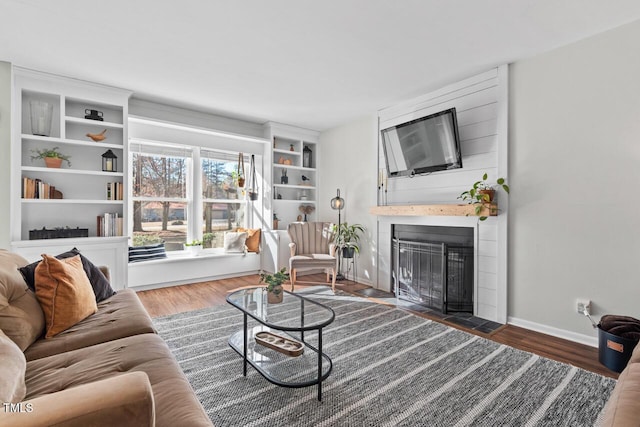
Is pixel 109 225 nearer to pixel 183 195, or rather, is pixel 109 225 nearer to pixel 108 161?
pixel 108 161

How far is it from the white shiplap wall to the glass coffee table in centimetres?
189

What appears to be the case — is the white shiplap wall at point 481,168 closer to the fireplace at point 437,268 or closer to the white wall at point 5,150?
the fireplace at point 437,268

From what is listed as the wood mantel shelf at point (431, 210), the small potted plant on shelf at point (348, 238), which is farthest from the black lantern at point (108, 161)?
the wood mantel shelf at point (431, 210)

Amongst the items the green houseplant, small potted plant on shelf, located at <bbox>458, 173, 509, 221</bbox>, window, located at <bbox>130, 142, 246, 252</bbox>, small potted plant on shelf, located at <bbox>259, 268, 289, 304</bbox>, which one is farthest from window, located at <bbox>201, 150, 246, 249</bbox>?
small potted plant on shelf, located at <bbox>458, 173, 509, 221</bbox>

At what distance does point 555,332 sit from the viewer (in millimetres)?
2674

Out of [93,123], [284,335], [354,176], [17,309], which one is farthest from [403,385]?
[93,123]

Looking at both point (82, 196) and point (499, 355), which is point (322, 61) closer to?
point (499, 355)

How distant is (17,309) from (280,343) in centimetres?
142

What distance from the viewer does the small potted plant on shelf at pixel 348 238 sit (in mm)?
4547

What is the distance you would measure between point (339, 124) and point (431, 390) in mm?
4113

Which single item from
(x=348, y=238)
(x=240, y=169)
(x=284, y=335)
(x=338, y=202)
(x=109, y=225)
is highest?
(x=240, y=169)

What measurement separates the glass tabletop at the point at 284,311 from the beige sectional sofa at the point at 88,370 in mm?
591

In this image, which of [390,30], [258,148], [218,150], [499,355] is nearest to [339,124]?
[258,148]

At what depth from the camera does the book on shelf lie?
3617 mm
